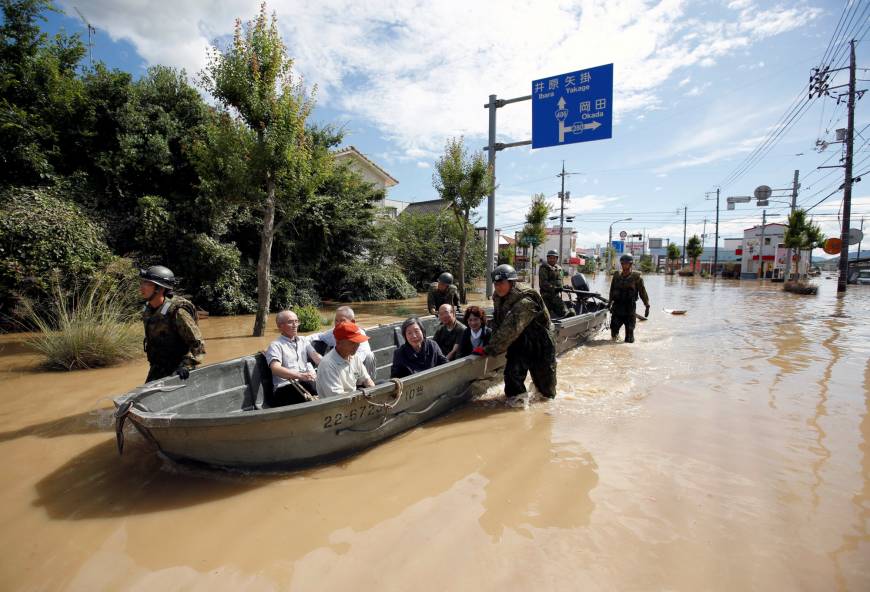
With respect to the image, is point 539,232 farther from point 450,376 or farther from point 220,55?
point 450,376

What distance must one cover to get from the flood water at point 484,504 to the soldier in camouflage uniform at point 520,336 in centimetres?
37

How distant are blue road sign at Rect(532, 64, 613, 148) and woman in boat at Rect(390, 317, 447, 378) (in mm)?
7851

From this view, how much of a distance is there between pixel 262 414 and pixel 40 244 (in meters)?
8.42

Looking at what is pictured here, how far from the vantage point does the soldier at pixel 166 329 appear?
12.6ft

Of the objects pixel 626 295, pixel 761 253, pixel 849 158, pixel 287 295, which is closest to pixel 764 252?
pixel 761 253

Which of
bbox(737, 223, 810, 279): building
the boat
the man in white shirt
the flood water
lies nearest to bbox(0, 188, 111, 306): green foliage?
the flood water

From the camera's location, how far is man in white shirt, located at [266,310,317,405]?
Result: 4.01 meters

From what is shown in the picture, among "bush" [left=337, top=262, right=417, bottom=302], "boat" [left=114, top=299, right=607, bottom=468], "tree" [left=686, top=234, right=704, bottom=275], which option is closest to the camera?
"boat" [left=114, top=299, right=607, bottom=468]

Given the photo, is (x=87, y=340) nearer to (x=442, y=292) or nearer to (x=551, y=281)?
(x=442, y=292)

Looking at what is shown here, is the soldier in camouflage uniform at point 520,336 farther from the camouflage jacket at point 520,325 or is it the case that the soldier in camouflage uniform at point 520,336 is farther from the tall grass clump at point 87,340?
the tall grass clump at point 87,340

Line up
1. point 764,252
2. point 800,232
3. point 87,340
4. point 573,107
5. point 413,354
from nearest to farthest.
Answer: point 413,354
point 87,340
point 573,107
point 800,232
point 764,252

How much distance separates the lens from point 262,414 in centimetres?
296

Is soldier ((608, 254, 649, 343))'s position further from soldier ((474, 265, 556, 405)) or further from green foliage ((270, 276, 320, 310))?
green foliage ((270, 276, 320, 310))

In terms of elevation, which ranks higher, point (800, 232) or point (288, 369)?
point (800, 232)
